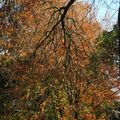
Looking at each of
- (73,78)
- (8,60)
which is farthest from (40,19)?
(8,60)

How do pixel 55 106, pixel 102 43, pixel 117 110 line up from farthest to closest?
pixel 117 110
pixel 102 43
pixel 55 106

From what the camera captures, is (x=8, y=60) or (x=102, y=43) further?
(x=102, y=43)

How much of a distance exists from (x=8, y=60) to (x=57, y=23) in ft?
34.1

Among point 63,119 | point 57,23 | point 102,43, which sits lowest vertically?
point 63,119

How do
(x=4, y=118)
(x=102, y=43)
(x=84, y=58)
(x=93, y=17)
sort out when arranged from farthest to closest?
(x=102, y=43) < (x=4, y=118) < (x=84, y=58) < (x=93, y=17)

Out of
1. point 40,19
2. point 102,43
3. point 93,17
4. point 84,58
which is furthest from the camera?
point 102,43

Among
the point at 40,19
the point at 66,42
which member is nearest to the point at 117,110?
the point at 40,19

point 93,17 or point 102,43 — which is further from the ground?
point 102,43

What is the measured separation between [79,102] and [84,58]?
10.6 meters

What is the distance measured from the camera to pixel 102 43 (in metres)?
24.3

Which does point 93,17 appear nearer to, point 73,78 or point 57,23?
point 57,23

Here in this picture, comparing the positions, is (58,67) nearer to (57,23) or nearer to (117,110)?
(57,23)

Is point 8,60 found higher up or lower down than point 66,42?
higher up

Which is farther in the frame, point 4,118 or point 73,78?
point 4,118
